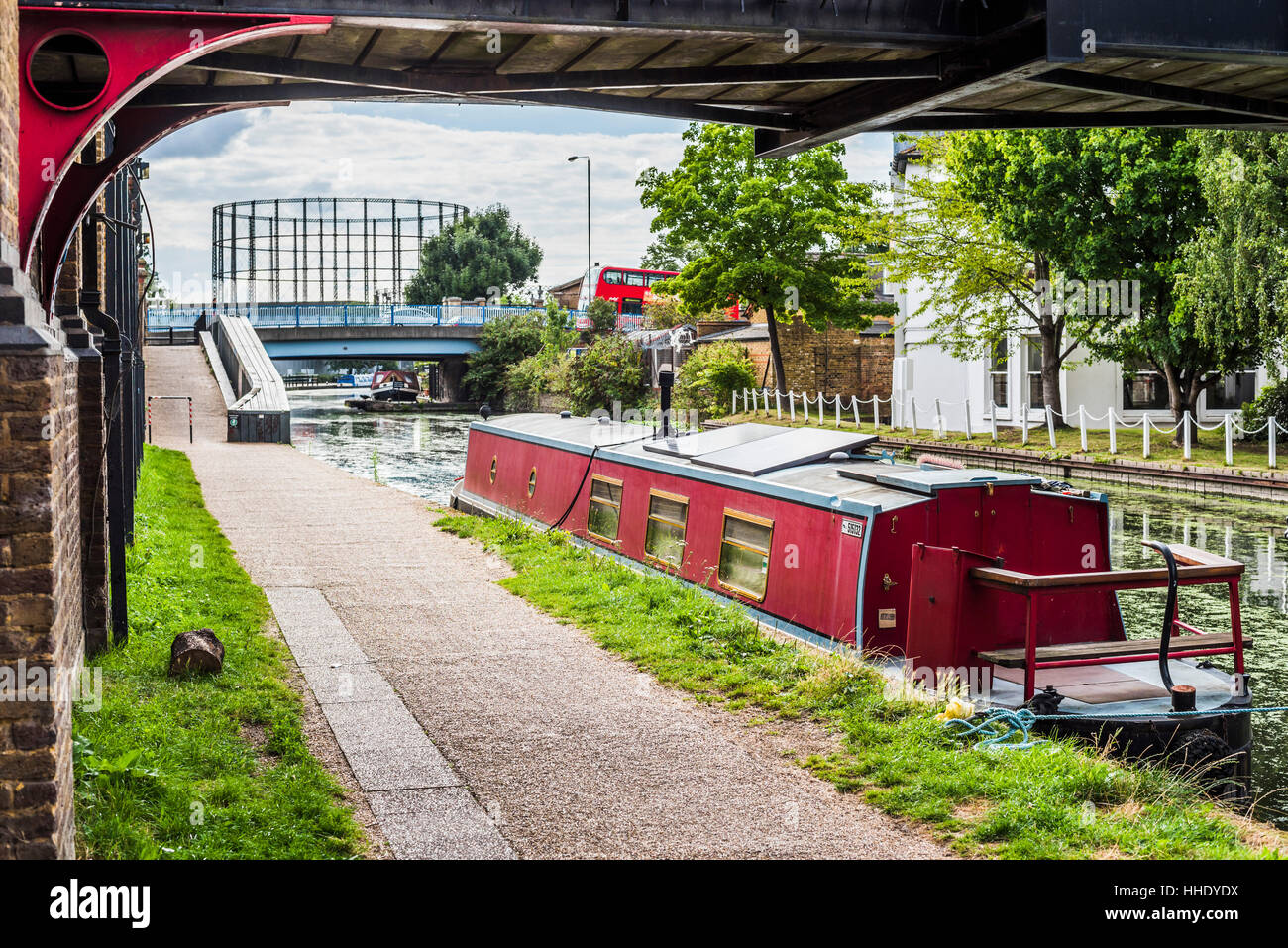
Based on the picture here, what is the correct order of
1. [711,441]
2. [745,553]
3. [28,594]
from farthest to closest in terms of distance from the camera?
[711,441]
[745,553]
[28,594]

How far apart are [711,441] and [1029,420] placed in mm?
21834

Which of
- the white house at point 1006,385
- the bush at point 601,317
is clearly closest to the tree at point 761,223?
the white house at point 1006,385

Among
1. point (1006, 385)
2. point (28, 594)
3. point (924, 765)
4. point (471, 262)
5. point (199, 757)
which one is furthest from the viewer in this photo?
point (471, 262)

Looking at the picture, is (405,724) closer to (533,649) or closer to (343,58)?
(533,649)

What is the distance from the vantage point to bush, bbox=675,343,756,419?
4028cm

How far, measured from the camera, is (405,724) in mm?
6980

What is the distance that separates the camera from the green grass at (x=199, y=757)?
4.81 metres

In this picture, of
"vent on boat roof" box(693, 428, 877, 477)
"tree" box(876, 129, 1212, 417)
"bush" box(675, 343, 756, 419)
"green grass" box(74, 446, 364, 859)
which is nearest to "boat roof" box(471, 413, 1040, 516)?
"vent on boat roof" box(693, 428, 877, 477)

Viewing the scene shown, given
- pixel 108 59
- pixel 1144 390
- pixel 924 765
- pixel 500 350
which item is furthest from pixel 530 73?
pixel 500 350

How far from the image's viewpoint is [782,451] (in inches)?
433

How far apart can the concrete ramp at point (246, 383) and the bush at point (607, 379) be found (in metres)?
11.3

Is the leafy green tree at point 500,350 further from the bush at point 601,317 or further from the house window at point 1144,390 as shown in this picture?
the house window at point 1144,390

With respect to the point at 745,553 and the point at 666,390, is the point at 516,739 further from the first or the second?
the point at 666,390
